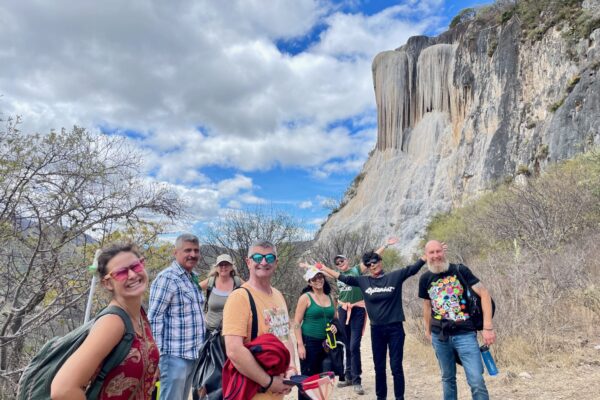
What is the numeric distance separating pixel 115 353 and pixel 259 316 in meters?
0.87

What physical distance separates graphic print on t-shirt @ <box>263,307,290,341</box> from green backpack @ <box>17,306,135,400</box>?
34.0 inches

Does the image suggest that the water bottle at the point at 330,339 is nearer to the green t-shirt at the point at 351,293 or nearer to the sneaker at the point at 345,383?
the green t-shirt at the point at 351,293

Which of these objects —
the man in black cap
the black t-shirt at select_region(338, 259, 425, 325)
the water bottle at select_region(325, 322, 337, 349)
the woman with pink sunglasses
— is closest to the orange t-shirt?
the woman with pink sunglasses

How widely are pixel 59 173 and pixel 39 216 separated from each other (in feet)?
2.42

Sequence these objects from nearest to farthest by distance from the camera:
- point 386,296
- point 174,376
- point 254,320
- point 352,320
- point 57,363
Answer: point 57,363, point 254,320, point 174,376, point 386,296, point 352,320

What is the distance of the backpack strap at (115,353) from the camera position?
5.05 ft

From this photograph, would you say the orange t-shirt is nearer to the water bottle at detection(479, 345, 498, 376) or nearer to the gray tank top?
the gray tank top

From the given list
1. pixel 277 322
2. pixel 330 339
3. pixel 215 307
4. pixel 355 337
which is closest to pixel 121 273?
pixel 277 322

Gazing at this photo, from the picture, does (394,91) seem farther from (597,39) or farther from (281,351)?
(281,351)

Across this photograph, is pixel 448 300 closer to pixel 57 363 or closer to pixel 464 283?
pixel 464 283

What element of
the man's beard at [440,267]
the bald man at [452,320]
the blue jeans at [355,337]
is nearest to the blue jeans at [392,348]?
the bald man at [452,320]

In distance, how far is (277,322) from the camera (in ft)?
7.88

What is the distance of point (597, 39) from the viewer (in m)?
18.5

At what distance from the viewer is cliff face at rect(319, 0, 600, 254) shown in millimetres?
19438
